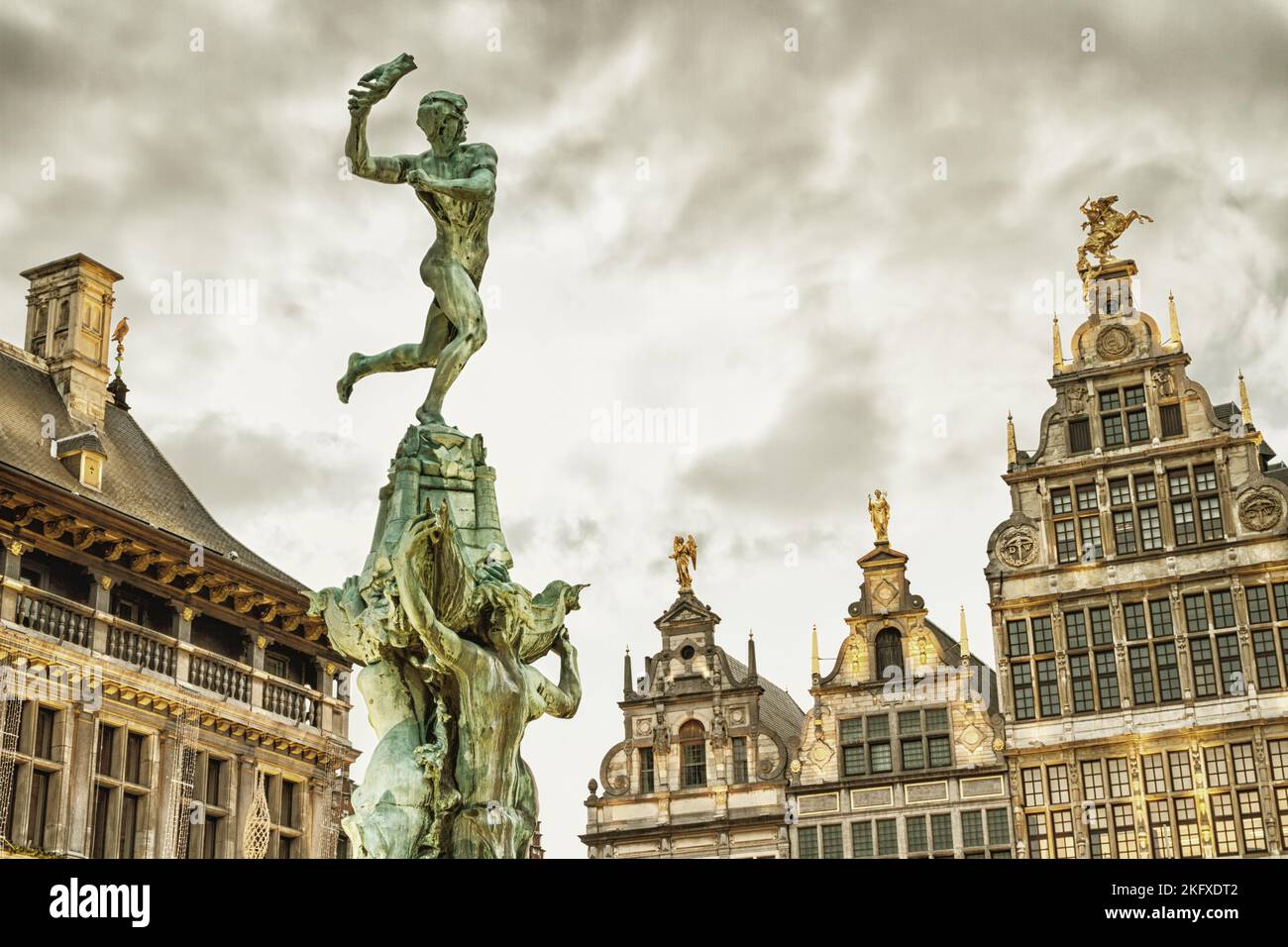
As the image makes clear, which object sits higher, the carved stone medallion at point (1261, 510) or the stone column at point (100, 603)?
the carved stone medallion at point (1261, 510)

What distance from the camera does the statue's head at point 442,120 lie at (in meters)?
13.3

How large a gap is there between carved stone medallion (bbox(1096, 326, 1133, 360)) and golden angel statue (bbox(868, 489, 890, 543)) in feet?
17.4

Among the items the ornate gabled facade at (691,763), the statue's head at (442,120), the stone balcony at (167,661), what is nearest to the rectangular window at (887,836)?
the ornate gabled facade at (691,763)

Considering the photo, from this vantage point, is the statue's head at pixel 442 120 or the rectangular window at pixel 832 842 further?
the rectangular window at pixel 832 842

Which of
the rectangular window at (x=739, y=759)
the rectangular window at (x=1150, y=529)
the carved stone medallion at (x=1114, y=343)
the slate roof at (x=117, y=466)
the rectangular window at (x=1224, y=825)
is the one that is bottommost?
the rectangular window at (x=1224, y=825)

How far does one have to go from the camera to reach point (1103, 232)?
35469 millimetres

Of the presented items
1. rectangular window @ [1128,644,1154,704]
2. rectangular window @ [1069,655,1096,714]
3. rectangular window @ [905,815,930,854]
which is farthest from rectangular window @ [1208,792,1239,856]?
rectangular window @ [905,815,930,854]

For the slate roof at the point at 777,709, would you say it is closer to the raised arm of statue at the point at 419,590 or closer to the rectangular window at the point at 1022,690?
the rectangular window at the point at 1022,690

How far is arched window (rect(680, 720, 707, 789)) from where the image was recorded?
1377 inches

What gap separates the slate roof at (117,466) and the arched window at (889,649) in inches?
460

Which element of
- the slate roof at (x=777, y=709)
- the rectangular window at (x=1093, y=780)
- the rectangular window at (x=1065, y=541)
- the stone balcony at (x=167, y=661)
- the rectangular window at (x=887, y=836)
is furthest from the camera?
the slate roof at (x=777, y=709)
